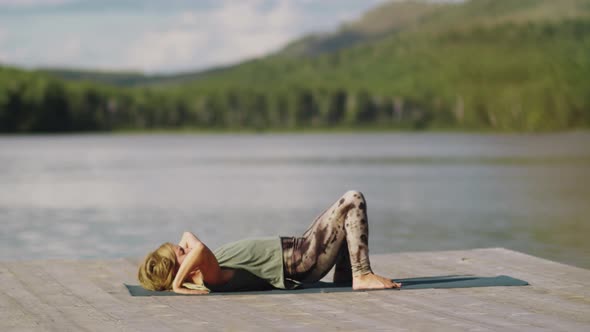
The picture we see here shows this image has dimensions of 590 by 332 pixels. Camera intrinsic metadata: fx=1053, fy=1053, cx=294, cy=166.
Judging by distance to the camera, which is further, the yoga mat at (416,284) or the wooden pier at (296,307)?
the yoga mat at (416,284)

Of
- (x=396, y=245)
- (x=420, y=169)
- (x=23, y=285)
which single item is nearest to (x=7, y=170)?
(x=420, y=169)

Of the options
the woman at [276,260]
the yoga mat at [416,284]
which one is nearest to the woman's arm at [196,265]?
the woman at [276,260]

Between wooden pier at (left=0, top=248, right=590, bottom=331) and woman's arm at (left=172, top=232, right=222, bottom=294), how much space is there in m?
0.17

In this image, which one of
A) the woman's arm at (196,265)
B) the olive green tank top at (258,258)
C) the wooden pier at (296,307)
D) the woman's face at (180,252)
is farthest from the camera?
the olive green tank top at (258,258)

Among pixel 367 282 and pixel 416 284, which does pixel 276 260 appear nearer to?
pixel 367 282

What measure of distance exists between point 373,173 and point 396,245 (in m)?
32.7

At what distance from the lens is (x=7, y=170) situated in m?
54.0

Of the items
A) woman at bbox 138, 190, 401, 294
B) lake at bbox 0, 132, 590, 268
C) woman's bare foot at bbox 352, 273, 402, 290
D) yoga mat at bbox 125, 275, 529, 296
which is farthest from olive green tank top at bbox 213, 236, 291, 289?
lake at bbox 0, 132, 590, 268

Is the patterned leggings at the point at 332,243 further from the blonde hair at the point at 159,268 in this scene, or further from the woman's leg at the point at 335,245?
the blonde hair at the point at 159,268

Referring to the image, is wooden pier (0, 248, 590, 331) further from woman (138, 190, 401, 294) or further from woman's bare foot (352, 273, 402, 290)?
woman (138, 190, 401, 294)

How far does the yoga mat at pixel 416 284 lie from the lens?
9227 millimetres

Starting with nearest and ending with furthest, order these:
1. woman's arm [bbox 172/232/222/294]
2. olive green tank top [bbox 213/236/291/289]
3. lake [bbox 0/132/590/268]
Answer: woman's arm [bbox 172/232/222/294] → olive green tank top [bbox 213/236/291/289] → lake [bbox 0/132/590/268]

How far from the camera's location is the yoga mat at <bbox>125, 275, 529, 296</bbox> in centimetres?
923

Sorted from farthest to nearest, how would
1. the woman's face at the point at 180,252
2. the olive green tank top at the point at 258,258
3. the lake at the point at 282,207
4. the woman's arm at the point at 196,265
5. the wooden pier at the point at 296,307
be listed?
the lake at the point at 282,207
the olive green tank top at the point at 258,258
the woman's face at the point at 180,252
the woman's arm at the point at 196,265
the wooden pier at the point at 296,307
